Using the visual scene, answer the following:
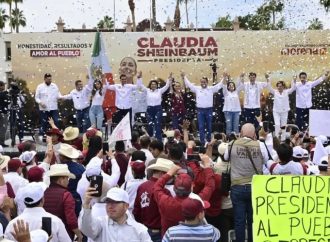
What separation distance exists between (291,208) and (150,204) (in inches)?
64.4

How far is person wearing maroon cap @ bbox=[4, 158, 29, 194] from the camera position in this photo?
287 inches

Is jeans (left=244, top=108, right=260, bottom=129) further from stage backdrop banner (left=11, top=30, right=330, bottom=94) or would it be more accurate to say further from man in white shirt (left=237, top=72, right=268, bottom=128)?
stage backdrop banner (left=11, top=30, right=330, bottom=94)

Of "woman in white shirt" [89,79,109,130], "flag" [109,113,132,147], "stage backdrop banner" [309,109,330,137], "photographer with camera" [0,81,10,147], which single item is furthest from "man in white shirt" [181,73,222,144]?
"stage backdrop banner" [309,109,330,137]

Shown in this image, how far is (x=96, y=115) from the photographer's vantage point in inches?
715

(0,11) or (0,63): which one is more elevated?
(0,11)

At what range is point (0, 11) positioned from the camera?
7319 centimetres

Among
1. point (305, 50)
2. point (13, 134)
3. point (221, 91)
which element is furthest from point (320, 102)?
point (13, 134)

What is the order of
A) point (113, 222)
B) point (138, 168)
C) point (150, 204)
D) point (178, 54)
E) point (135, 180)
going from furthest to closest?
point (178, 54), point (135, 180), point (138, 168), point (150, 204), point (113, 222)

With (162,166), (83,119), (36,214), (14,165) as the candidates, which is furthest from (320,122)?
(83,119)

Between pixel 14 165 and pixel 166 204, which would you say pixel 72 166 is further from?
pixel 166 204

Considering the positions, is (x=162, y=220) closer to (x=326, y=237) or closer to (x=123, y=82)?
(x=326, y=237)

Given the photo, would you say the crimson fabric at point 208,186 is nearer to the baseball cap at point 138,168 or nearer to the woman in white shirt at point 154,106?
the baseball cap at point 138,168

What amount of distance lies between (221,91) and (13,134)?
19.7ft

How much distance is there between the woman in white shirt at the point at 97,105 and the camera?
18109 millimetres
